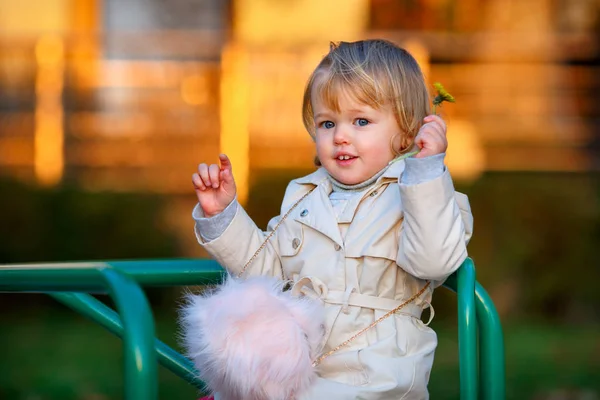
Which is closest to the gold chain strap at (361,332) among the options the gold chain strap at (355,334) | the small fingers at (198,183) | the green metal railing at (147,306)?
the gold chain strap at (355,334)

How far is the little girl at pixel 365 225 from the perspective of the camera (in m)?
2.30

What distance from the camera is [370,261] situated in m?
2.46

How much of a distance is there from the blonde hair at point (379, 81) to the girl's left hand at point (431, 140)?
23 centimetres

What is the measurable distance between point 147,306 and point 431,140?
0.81 meters

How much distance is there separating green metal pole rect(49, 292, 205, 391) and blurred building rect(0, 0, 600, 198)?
5.65m

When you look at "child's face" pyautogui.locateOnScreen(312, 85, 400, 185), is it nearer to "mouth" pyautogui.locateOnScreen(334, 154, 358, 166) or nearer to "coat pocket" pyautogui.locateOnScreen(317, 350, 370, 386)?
"mouth" pyautogui.locateOnScreen(334, 154, 358, 166)

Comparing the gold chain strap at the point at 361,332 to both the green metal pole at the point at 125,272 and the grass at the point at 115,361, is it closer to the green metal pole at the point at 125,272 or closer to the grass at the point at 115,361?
the green metal pole at the point at 125,272

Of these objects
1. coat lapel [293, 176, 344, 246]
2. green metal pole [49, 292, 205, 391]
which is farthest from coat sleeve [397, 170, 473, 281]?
green metal pole [49, 292, 205, 391]

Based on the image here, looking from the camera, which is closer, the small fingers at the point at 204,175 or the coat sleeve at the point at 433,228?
the coat sleeve at the point at 433,228

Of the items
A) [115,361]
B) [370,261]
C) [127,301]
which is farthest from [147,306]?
[115,361]

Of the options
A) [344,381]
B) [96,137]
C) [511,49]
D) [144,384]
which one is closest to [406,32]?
[511,49]

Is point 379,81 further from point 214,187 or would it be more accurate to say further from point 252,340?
point 252,340

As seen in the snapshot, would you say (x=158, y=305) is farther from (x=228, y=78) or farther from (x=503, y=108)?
(x=503, y=108)

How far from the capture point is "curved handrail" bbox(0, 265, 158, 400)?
1.68 meters
